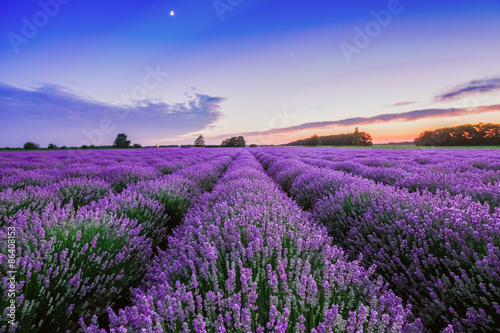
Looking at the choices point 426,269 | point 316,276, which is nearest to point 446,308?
point 426,269

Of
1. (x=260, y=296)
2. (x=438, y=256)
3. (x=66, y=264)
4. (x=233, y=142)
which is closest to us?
(x=260, y=296)

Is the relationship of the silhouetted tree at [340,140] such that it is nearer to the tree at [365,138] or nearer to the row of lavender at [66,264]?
the tree at [365,138]

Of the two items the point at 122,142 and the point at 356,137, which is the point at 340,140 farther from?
the point at 122,142

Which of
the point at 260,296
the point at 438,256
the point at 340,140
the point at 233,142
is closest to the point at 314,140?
the point at 340,140

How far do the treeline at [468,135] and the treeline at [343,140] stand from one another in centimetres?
2231

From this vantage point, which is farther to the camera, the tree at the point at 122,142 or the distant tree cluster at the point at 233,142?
the distant tree cluster at the point at 233,142

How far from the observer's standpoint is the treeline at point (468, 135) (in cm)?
4225

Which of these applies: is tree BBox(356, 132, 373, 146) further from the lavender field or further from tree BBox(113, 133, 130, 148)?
the lavender field

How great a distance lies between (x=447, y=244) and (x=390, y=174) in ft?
14.3

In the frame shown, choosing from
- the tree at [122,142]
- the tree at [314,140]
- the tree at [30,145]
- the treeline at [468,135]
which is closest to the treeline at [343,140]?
the tree at [314,140]

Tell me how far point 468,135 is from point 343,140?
1509 inches

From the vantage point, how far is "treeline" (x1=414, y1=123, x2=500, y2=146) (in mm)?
42250

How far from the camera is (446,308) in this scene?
1495 mm

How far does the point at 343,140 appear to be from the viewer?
81812mm
